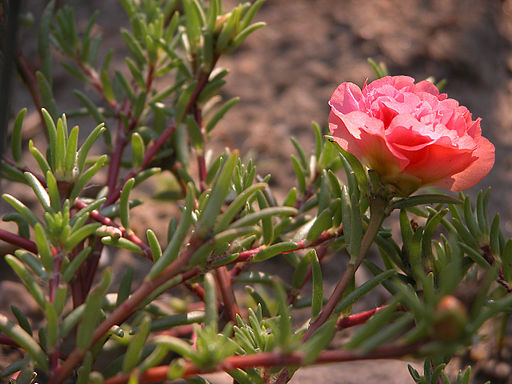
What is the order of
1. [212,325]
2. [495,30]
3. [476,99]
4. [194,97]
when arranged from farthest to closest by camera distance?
[495,30] → [476,99] → [194,97] → [212,325]

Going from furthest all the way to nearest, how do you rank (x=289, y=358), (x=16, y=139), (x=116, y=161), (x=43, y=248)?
(x=116, y=161), (x=16, y=139), (x=43, y=248), (x=289, y=358)

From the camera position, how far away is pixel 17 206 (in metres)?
0.55

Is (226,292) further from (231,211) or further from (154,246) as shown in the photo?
(231,211)

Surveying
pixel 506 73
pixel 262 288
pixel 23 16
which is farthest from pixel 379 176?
pixel 506 73

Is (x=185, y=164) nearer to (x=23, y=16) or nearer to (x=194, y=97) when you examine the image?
(x=194, y=97)

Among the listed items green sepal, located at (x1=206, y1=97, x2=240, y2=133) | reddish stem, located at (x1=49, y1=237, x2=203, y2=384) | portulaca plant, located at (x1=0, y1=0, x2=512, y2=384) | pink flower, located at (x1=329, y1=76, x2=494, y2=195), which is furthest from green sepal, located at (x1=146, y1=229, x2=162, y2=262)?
green sepal, located at (x1=206, y1=97, x2=240, y2=133)

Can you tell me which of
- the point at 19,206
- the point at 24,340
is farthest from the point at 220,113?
the point at 24,340

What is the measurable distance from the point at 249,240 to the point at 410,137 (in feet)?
0.76

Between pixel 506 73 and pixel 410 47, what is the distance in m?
0.30

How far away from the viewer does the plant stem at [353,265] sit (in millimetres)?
552

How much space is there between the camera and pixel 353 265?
0.56m

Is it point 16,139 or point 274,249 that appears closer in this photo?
point 274,249

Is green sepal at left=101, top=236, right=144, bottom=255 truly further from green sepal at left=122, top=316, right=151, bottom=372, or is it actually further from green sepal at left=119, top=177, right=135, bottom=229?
green sepal at left=122, top=316, right=151, bottom=372

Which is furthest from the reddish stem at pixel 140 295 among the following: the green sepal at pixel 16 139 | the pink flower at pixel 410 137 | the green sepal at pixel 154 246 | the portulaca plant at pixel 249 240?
the green sepal at pixel 16 139
